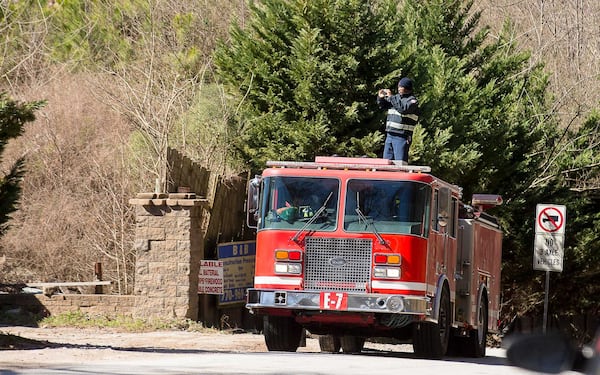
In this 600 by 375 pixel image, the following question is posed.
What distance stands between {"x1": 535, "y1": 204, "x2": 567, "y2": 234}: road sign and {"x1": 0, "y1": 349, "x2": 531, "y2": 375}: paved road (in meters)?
8.68

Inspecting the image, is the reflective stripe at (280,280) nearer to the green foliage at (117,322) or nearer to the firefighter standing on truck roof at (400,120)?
the firefighter standing on truck roof at (400,120)

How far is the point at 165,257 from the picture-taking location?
1875 cm

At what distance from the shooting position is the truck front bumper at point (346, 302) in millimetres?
14547

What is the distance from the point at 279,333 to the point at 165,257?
3.75 metres

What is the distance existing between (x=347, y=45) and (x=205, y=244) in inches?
194

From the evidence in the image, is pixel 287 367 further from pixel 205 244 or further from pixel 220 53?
pixel 220 53

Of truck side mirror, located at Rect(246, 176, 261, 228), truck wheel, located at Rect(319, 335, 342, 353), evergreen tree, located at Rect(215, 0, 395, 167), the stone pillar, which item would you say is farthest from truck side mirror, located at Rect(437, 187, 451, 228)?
evergreen tree, located at Rect(215, 0, 395, 167)

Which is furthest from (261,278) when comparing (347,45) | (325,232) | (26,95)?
(26,95)

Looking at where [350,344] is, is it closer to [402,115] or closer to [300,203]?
[402,115]

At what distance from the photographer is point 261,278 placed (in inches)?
596

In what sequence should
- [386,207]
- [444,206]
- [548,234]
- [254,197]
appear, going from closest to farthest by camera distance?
[386,207] < [254,197] < [444,206] < [548,234]

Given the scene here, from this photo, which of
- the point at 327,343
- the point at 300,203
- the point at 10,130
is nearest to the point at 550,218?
the point at 327,343

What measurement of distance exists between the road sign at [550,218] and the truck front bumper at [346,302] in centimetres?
806

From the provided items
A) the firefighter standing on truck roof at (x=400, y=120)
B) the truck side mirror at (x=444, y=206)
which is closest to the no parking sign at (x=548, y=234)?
the firefighter standing on truck roof at (x=400, y=120)
